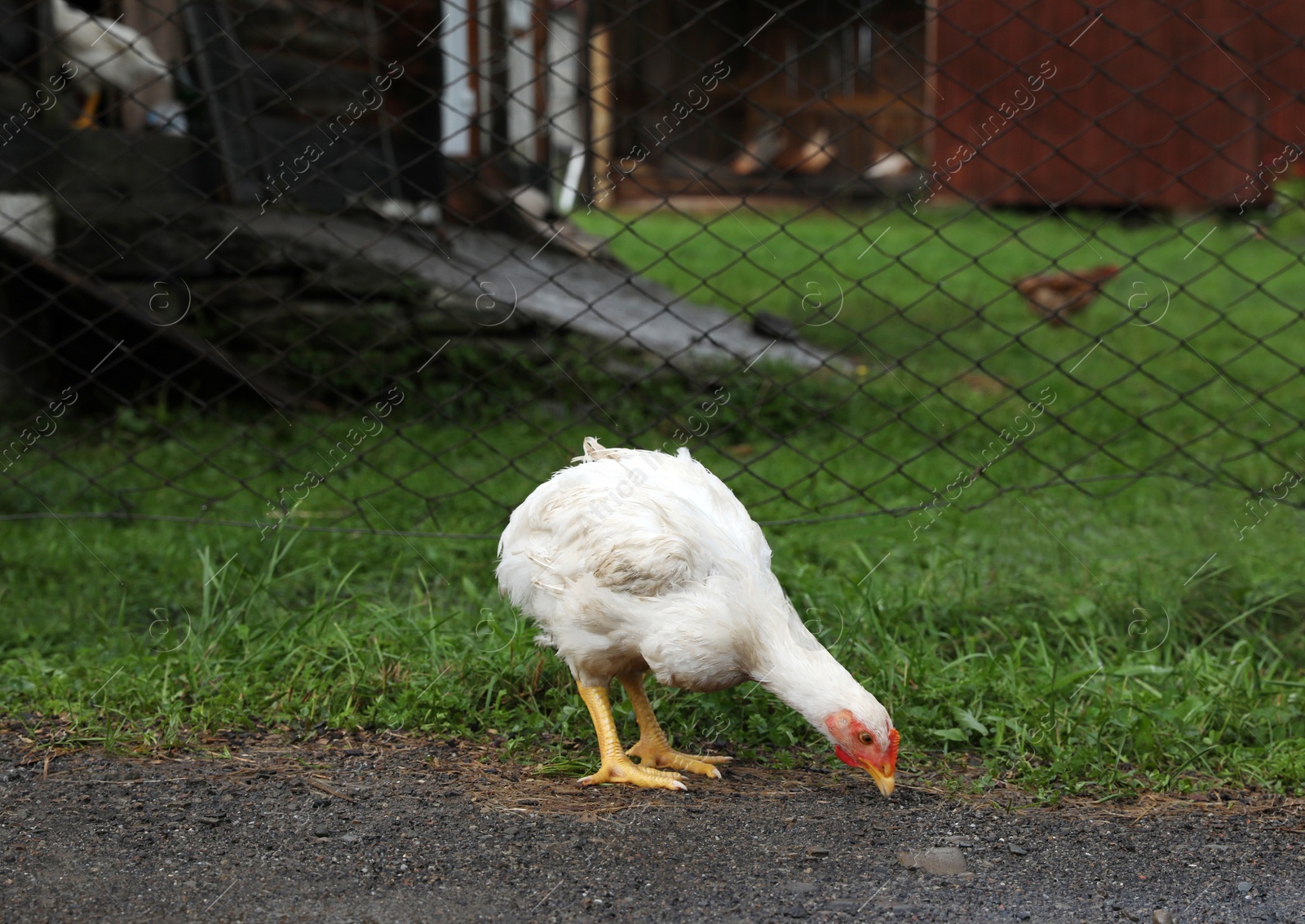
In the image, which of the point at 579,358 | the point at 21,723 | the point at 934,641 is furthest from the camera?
the point at 579,358

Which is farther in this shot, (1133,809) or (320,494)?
(320,494)

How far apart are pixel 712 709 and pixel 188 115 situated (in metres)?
4.14

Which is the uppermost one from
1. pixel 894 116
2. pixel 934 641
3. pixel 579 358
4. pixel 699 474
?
pixel 699 474

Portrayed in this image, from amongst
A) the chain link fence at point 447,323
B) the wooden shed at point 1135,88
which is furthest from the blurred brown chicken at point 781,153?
the chain link fence at point 447,323

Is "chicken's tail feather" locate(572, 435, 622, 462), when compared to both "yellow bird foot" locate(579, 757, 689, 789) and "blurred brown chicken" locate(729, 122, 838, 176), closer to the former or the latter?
"yellow bird foot" locate(579, 757, 689, 789)

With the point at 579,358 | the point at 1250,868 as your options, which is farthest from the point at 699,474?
the point at 579,358

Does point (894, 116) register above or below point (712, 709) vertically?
below

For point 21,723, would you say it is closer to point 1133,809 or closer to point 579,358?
point 1133,809

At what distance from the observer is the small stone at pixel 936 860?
Result: 6.95ft

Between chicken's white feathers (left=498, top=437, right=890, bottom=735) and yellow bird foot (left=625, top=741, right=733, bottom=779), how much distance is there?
0.18 meters

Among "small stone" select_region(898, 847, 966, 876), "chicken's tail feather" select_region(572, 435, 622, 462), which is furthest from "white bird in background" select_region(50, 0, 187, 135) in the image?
"small stone" select_region(898, 847, 966, 876)

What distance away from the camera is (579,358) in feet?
17.2

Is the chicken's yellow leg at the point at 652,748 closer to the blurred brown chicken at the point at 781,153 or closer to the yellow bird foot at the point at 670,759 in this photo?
the yellow bird foot at the point at 670,759

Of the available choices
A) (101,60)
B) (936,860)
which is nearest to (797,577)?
(936,860)
